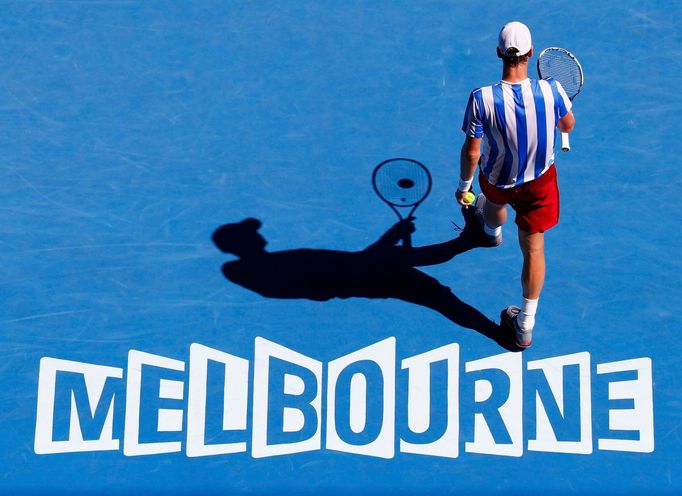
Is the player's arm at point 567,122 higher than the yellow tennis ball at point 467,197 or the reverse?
higher

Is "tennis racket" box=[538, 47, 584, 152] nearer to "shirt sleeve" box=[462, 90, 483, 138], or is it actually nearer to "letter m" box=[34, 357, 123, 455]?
"shirt sleeve" box=[462, 90, 483, 138]

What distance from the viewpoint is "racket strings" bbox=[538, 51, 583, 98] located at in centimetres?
633

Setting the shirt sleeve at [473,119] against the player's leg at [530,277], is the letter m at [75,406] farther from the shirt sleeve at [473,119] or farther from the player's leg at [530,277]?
the shirt sleeve at [473,119]

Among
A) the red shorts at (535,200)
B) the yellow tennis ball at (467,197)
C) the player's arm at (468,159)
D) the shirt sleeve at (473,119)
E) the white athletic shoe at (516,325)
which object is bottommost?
the white athletic shoe at (516,325)

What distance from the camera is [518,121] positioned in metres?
5.28

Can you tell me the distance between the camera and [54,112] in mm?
7105

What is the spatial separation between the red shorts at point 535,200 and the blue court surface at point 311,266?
2.94ft

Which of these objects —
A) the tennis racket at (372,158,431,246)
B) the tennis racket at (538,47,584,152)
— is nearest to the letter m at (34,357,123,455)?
the tennis racket at (372,158,431,246)

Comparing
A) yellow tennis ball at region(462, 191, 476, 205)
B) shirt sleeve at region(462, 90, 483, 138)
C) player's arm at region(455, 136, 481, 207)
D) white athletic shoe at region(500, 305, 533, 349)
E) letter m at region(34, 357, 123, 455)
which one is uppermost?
shirt sleeve at region(462, 90, 483, 138)

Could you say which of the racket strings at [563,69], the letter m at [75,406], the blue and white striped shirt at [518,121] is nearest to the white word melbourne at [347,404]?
the letter m at [75,406]

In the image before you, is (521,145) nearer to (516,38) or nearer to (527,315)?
(516,38)

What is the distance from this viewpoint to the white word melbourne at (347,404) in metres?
6.04

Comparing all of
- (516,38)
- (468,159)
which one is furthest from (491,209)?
(516,38)

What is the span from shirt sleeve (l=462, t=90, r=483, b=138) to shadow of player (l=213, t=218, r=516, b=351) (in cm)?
146
